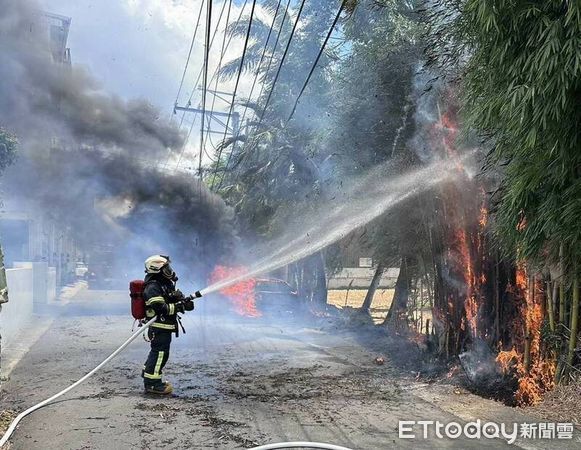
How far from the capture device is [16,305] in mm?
11633

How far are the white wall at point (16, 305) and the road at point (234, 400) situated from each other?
2.24 ft

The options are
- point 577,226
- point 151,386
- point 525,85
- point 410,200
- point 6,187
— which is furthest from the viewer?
point 6,187

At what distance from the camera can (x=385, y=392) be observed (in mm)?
6418

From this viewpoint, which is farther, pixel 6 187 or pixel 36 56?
pixel 6 187

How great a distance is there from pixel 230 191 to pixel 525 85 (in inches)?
665

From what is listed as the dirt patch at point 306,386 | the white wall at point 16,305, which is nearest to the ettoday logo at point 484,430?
the dirt patch at point 306,386

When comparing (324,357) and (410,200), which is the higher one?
(410,200)

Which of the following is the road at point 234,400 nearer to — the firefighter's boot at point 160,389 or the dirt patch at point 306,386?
the dirt patch at point 306,386

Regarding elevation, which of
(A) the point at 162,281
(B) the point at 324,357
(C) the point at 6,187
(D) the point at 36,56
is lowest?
(B) the point at 324,357

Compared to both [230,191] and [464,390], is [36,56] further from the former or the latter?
[464,390]

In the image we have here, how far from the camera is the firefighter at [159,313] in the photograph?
20.1 feet

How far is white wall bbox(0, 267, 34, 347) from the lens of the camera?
10.1 metres

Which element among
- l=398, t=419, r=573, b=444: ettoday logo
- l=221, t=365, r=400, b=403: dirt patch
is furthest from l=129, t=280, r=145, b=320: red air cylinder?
l=398, t=419, r=573, b=444: ettoday logo

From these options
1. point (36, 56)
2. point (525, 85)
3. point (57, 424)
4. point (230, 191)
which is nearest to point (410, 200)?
point (525, 85)
